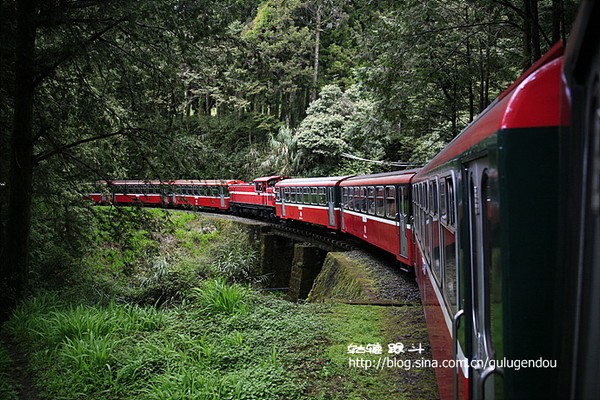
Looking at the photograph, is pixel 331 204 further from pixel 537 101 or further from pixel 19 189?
pixel 537 101

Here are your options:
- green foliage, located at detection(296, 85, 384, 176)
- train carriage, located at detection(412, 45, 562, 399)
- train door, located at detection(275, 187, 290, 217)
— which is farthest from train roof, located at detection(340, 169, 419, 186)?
green foliage, located at detection(296, 85, 384, 176)

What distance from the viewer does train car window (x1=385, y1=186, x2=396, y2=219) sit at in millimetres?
11930

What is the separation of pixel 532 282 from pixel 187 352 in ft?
17.4

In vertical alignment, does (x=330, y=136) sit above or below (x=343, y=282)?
above

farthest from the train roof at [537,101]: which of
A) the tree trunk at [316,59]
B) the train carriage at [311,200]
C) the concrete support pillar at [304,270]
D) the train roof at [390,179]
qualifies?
the tree trunk at [316,59]

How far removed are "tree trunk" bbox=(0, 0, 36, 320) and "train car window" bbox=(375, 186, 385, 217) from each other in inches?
315

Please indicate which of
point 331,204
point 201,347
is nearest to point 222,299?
point 201,347

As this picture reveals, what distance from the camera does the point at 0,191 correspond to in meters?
11.2

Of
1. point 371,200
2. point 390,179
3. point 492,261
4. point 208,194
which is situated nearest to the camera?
point 492,261

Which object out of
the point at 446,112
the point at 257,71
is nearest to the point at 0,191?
the point at 257,71

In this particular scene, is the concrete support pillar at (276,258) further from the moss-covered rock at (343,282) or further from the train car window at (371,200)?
the train car window at (371,200)

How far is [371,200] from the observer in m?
13.8

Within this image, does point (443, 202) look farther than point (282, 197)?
No

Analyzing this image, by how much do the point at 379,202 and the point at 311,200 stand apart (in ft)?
25.4
